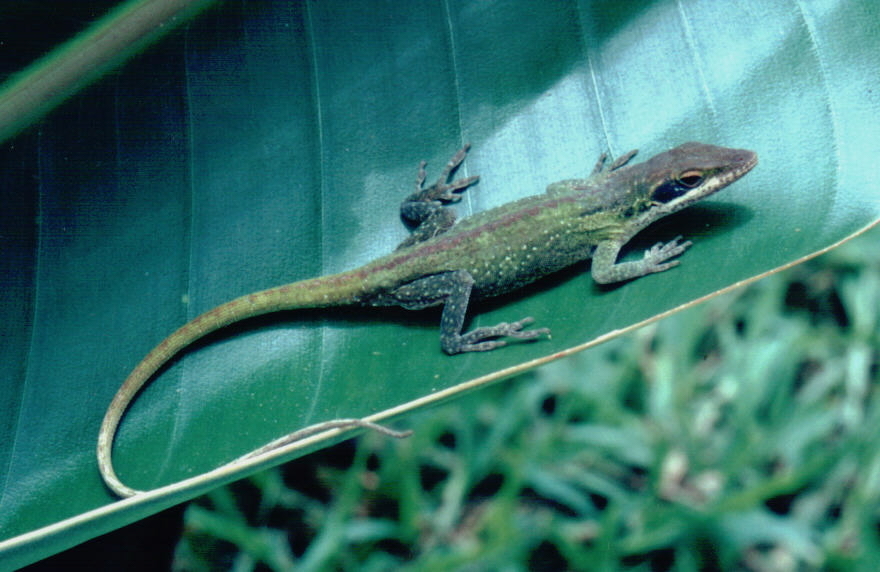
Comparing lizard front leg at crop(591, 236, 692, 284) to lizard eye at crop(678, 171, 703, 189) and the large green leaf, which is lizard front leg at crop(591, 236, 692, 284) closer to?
the large green leaf

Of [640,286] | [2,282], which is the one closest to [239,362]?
[2,282]

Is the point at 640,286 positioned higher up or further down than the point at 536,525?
higher up

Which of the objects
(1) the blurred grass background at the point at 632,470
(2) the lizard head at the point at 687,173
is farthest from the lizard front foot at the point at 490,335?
(1) the blurred grass background at the point at 632,470

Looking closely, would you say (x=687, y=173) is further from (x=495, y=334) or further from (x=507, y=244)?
(x=495, y=334)

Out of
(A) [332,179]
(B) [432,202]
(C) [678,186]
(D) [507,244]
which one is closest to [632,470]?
(D) [507,244]

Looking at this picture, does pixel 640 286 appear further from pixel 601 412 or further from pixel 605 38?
pixel 601 412

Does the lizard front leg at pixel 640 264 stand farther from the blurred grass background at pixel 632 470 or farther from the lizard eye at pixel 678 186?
the blurred grass background at pixel 632 470
